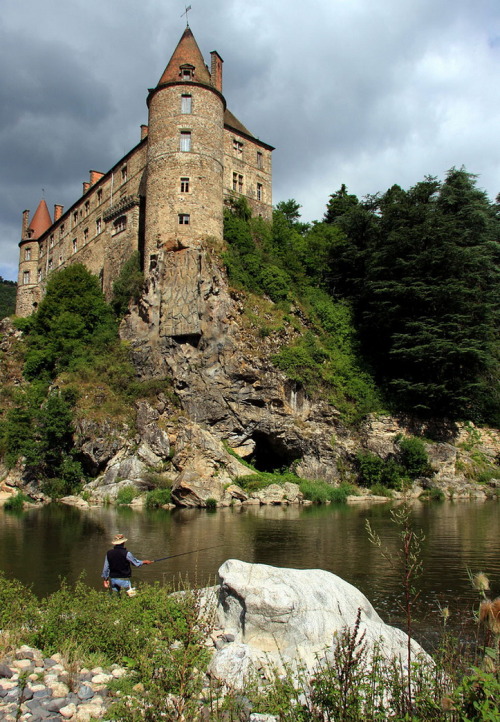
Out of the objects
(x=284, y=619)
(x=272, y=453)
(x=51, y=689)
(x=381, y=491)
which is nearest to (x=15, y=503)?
(x=272, y=453)

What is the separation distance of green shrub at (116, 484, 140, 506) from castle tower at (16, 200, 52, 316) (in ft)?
119

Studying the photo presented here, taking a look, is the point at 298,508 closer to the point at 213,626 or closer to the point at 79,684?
the point at 213,626

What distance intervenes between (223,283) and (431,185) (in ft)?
58.2

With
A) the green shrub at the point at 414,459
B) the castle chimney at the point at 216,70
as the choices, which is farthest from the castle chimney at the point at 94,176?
the green shrub at the point at 414,459

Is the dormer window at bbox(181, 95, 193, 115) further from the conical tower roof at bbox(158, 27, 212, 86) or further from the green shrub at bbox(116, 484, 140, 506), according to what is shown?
the green shrub at bbox(116, 484, 140, 506)

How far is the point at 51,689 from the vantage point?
5574 millimetres

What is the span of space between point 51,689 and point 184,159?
3917cm

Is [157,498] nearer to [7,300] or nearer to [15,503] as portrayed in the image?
[15,503]

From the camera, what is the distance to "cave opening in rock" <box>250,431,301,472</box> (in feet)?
112

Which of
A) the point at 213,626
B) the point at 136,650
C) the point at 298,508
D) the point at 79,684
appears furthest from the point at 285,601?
the point at 298,508

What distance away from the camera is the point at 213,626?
23.8 feet

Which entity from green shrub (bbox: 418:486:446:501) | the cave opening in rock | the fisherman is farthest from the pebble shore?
green shrub (bbox: 418:486:446:501)

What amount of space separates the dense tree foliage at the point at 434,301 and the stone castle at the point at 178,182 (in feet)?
41.0

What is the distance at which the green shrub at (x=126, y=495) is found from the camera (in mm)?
28766
